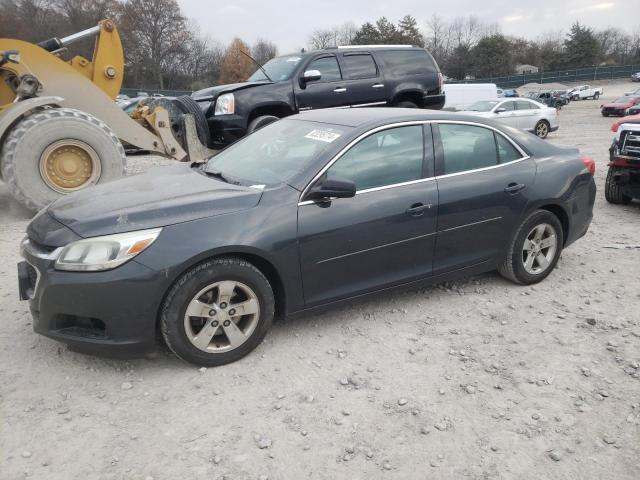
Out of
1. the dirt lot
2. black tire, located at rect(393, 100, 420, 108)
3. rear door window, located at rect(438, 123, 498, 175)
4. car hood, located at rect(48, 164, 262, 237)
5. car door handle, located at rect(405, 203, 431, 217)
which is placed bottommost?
the dirt lot

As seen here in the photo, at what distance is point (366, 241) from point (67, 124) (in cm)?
487

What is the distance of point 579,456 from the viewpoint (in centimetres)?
254

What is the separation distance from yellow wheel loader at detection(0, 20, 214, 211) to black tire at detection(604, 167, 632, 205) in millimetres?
6068

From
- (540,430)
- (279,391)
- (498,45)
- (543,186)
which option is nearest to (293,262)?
(279,391)

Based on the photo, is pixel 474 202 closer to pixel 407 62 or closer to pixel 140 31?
pixel 407 62

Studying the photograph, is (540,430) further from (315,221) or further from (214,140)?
(214,140)

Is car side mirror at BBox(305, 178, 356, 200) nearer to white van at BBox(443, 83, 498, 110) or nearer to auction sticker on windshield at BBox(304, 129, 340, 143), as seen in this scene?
auction sticker on windshield at BBox(304, 129, 340, 143)

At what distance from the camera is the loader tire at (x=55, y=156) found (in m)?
6.36

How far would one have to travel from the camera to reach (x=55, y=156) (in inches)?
262

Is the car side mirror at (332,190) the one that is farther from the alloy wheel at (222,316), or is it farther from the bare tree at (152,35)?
the bare tree at (152,35)

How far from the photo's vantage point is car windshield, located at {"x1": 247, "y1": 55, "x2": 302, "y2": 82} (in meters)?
8.45

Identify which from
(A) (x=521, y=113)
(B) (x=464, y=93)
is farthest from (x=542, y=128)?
(B) (x=464, y=93)

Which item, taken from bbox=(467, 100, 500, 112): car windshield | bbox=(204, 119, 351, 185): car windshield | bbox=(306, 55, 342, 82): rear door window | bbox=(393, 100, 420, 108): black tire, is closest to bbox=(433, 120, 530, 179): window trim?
bbox=(204, 119, 351, 185): car windshield

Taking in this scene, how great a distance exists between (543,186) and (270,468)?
129 inches
